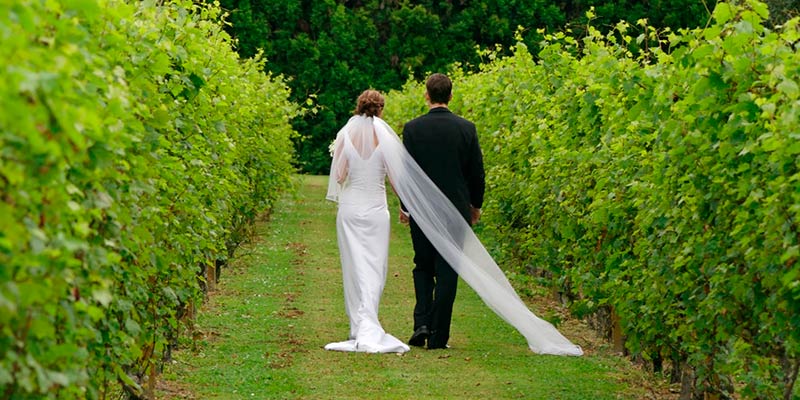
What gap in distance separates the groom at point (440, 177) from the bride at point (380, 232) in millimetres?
88

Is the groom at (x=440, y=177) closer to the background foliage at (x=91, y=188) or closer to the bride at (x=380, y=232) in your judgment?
the bride at (x=380, y=232)

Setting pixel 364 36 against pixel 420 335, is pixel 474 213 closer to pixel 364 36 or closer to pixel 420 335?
pixel 420 335

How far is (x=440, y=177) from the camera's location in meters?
9.09

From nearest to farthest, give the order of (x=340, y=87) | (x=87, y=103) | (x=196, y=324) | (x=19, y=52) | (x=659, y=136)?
1. (x=19, y=52)
2. (x=87, y=103)
3. (x=659, y=136)
4. (x=196, y=324)
5. (x=340, y=87)

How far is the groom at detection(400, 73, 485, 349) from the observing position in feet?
29.6

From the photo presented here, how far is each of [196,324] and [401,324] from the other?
1.56 m

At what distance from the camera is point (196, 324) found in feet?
32.1

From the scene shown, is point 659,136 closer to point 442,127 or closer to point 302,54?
point 442,127

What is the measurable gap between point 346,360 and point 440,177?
1432 millimetres

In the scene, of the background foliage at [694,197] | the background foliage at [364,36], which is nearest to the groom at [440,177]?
the background foliage at [694,197]

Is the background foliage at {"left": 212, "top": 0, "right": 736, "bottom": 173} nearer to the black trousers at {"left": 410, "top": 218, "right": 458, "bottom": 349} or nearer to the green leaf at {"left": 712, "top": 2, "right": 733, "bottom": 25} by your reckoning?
the black trousers at {"left": 410, "top": 218, "right": 458, "bottom": 349}

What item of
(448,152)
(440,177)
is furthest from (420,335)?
(448,152)

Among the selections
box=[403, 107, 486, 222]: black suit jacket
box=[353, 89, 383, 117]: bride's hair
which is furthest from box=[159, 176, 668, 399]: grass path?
box=[353, 89, 383, 117]: bride's hair

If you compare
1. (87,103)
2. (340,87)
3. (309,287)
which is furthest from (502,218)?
(340,87)
